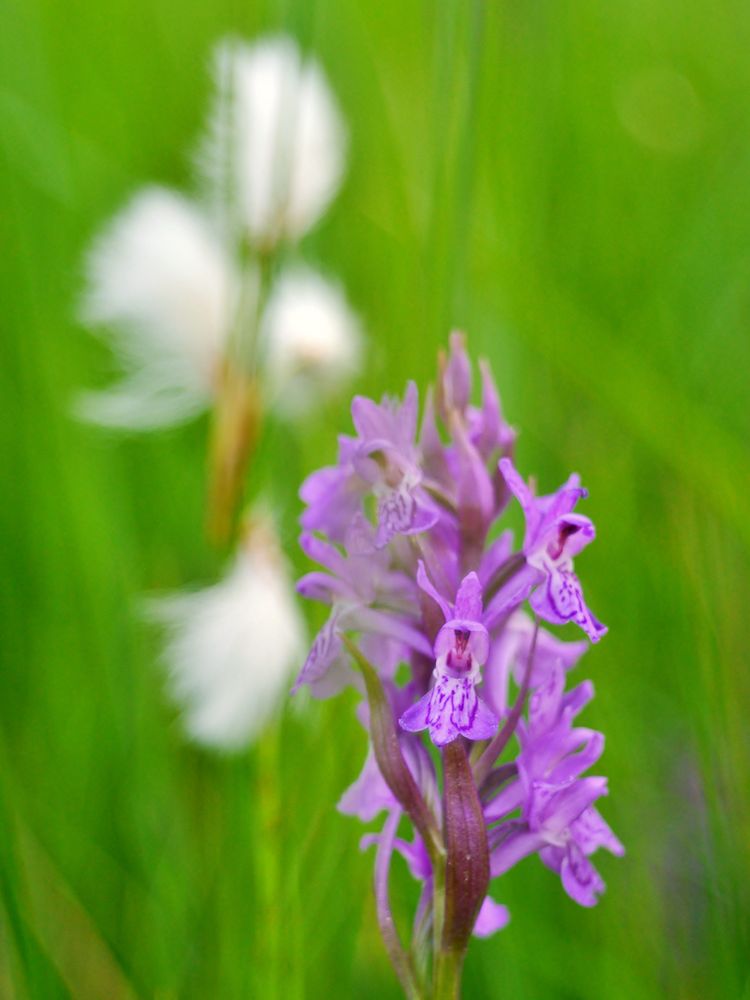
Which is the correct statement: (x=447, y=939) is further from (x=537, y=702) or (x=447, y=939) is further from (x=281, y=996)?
(x=281, y=996)

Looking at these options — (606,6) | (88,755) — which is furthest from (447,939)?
(606,6)

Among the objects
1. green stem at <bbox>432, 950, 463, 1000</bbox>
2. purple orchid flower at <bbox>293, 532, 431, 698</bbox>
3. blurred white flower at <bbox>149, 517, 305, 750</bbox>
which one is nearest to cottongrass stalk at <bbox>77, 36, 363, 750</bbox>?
blurred white flower at <bbox>149, 517, 305, 750</bbox>

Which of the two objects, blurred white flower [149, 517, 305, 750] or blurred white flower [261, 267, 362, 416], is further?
blurred white flower [261, 267, 362, 416]

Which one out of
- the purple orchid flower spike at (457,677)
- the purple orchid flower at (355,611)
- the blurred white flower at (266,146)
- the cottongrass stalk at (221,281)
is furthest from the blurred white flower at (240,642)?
the purple orchid flower spike at (457,677)

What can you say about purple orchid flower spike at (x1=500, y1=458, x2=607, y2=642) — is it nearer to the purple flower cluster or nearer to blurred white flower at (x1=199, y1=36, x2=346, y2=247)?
the purple flower cluster

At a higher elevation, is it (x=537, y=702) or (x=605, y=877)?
(x=537, y=702)

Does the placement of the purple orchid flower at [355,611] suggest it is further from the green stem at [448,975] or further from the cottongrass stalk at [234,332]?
the cottongrass stalk at [234,332]

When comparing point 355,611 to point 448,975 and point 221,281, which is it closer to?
point 448,975
